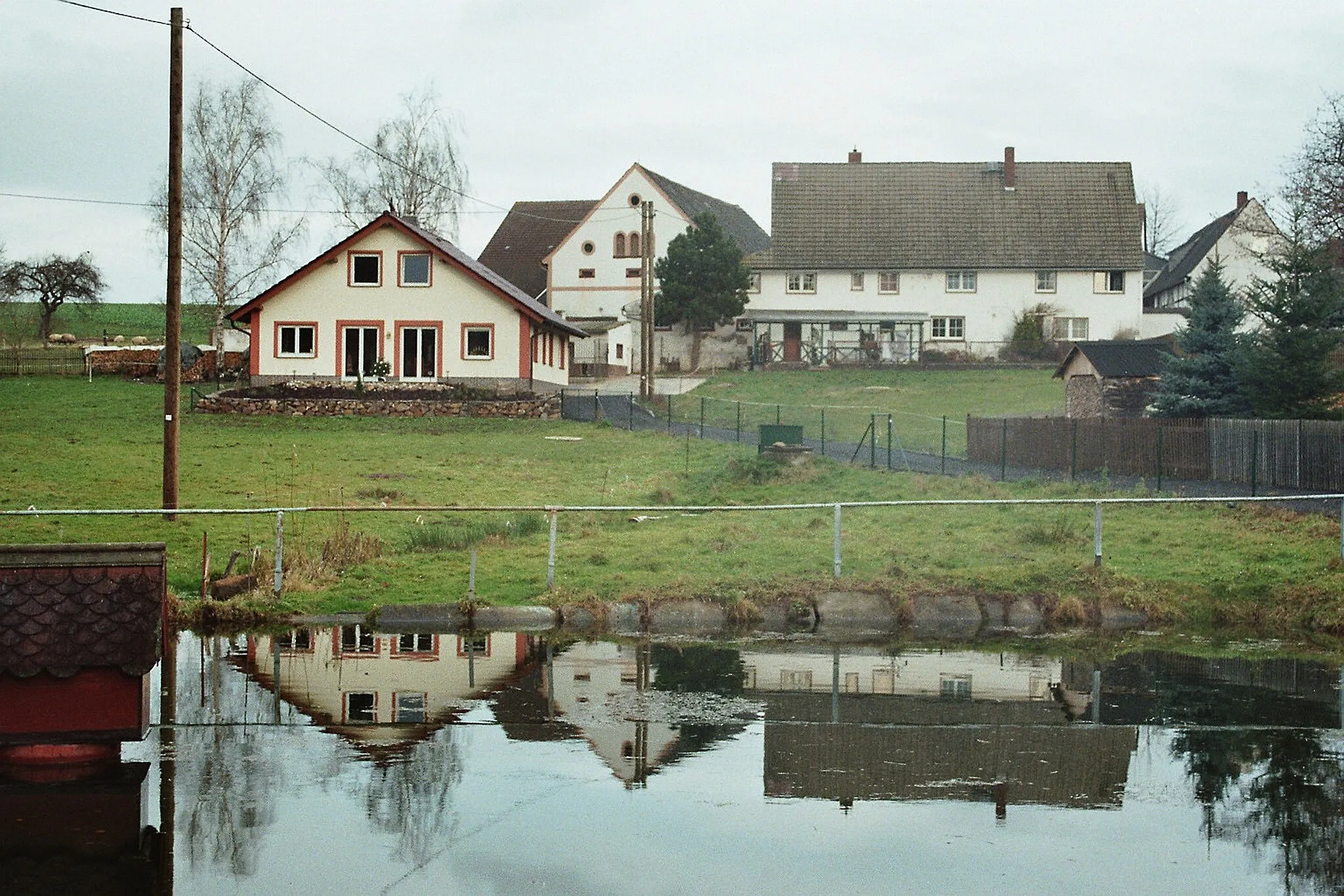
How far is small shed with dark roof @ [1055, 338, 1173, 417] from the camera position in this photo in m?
44.6

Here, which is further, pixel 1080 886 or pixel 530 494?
pixel 530 494

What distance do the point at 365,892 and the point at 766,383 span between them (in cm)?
5377

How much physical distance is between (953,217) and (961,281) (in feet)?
14.0

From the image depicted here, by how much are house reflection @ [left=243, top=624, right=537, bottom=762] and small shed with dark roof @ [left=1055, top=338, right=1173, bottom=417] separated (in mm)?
30859

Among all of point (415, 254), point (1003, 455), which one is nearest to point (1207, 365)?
point (1003, 455)

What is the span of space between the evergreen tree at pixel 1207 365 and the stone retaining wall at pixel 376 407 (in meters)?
20.1

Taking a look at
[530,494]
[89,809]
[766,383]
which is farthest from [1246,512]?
[766,383]

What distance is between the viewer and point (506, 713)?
12.8 m

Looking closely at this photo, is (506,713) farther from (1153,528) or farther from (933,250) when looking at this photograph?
(933,250)

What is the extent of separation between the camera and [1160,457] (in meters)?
32.1

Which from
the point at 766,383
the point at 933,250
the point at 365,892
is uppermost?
the point at 933,250

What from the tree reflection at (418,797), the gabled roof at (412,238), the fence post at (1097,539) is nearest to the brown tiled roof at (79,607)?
the tree reflection at (418,797)

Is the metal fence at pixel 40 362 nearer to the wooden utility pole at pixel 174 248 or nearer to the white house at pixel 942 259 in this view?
the white house at pixel 942 259

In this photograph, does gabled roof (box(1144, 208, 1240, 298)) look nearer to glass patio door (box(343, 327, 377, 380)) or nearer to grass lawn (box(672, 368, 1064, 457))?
grass lawn (box(672, 368, 1064, 457))
